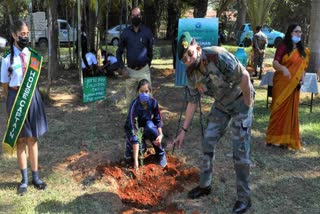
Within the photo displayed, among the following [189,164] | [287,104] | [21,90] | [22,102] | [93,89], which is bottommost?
[189,164]

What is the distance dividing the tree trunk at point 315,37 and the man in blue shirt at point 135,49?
5773 millimetres

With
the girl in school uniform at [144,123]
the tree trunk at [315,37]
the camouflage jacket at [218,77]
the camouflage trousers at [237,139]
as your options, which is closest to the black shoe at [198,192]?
the camouflage trousers at [237,139]

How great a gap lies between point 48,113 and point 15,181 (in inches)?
118

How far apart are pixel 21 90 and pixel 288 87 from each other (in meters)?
3.48

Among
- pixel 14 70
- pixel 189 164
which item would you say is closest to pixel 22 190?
pixel 14 70

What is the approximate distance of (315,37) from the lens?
1066 centimetres

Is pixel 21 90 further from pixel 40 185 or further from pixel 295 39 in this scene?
pixel 295 39

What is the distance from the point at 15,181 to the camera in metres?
4.61

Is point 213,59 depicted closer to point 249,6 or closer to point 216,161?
point 216,161

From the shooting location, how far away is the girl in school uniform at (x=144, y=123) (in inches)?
192

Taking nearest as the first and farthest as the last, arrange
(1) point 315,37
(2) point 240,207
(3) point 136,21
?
1. (2) point 240,207
2. (3) point 136,21
3. (1) point 315,37

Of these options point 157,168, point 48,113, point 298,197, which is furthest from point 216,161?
point 48,113

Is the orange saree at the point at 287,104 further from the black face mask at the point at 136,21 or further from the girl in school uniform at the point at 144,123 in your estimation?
the black face mask at the point at 136,21

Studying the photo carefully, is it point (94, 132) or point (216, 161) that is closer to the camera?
point (216, 161)
